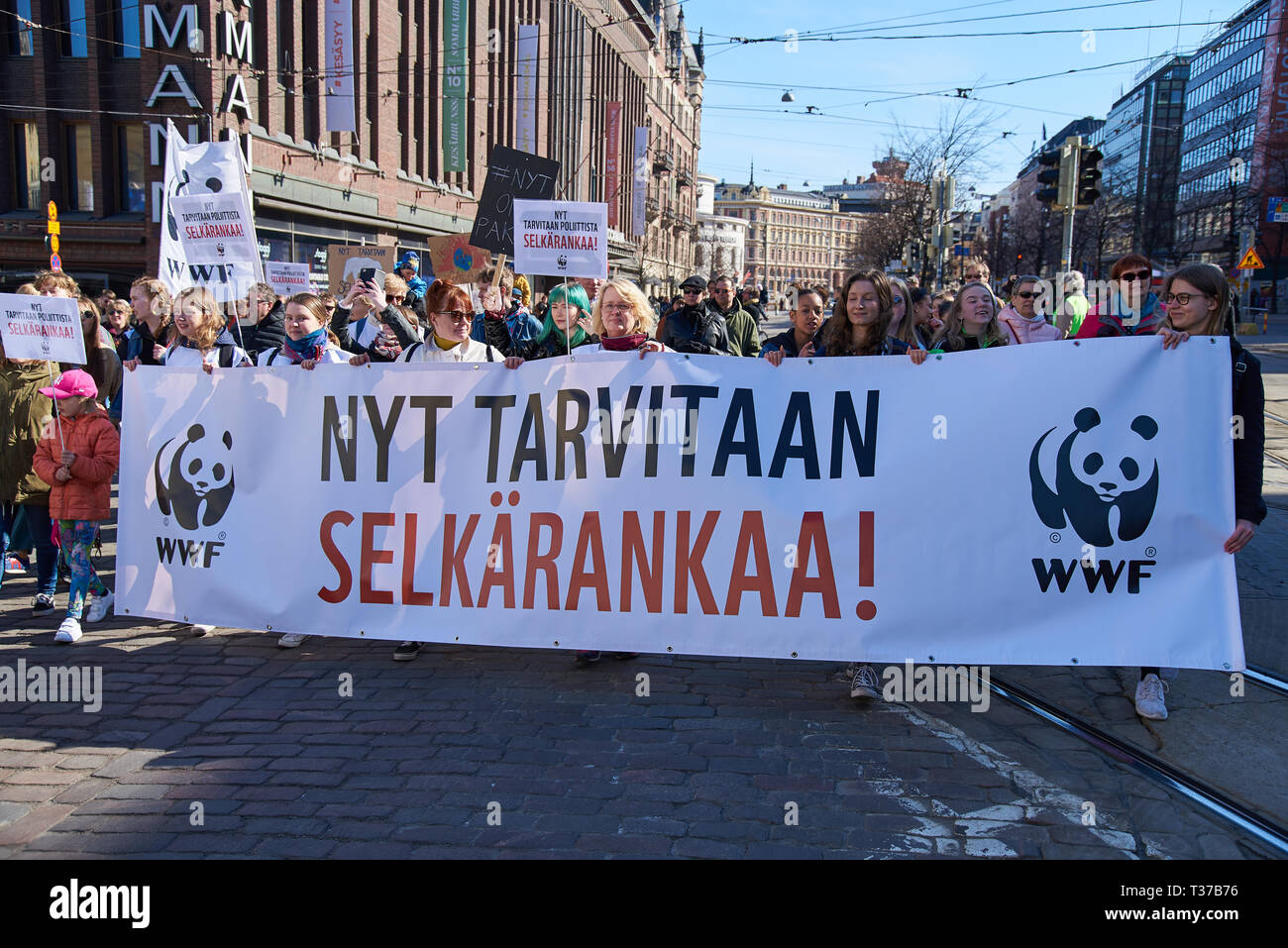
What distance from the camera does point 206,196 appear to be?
22.7ft

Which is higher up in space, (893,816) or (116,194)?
(116,194)

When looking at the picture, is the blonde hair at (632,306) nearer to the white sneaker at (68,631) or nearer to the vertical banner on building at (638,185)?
the white sneaker at (68,631)

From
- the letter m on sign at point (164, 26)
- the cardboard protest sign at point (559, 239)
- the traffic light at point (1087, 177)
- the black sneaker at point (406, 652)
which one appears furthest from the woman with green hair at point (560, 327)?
the letter m on sign at point (164, 26)

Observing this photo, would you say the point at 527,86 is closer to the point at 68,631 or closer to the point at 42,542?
the point at 42,542

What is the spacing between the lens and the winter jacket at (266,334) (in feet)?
26.6

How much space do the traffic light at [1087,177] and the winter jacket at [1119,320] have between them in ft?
27.1

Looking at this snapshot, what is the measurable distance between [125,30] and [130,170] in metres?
2.99
